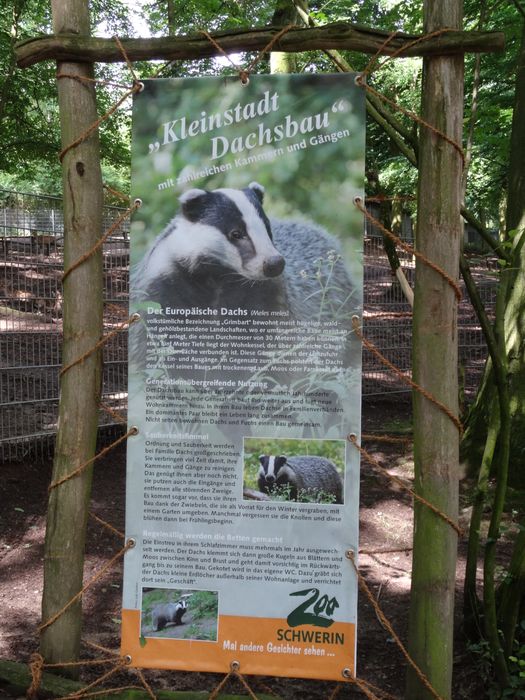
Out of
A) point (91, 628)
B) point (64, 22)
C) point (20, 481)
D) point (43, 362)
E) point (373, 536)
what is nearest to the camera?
point (64, 22)

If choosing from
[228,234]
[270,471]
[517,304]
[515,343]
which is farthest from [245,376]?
[517,304]

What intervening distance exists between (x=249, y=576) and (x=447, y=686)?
806 millimetres

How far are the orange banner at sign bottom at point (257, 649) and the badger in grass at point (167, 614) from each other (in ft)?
0.17

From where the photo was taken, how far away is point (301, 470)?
2605 mm

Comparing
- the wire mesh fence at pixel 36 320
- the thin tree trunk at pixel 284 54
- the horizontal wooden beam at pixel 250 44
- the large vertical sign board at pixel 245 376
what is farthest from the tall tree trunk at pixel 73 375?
the wire mesh fence at pixel 36 320

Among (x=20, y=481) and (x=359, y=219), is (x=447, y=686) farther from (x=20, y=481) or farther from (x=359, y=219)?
(x=20, y=481)

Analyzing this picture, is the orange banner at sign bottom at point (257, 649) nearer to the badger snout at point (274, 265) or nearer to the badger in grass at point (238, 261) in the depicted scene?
the badger in grass at point (238, 261)

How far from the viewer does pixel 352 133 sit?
2609 millimetres

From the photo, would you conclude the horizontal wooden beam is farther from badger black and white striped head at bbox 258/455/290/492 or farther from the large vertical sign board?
badger black and white striped head at bbox 258/455/290/492

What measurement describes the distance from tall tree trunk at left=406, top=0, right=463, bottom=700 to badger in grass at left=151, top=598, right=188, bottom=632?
842mm

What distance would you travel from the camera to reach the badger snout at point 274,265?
2.64m

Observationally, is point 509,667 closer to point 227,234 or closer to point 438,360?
point 438,360

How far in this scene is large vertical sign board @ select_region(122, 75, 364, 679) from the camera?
2.61m

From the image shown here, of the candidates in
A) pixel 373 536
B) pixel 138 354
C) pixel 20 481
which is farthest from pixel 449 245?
pixel 20 481
